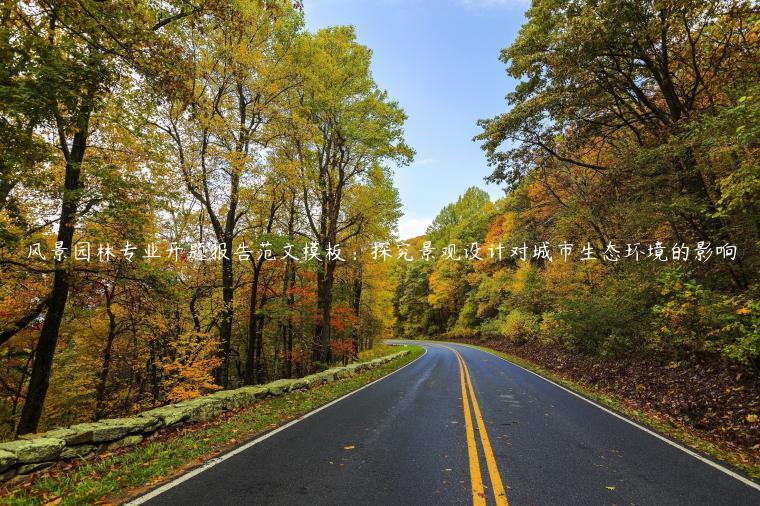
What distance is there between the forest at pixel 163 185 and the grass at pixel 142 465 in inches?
157

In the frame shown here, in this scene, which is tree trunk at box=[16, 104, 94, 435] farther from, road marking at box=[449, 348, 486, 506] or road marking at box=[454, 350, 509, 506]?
road marking at box=[454, 350, 509, 506]

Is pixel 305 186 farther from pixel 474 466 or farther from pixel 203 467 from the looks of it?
pixel 474 466

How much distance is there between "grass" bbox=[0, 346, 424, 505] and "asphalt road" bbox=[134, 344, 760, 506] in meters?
0.56

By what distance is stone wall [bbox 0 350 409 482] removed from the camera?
456cm

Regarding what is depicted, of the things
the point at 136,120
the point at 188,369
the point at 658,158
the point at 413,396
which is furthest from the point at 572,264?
the point at 136,120

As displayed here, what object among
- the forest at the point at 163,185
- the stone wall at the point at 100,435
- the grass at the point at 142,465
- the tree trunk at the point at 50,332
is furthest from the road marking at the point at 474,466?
the tree trunk at the point at 50,332

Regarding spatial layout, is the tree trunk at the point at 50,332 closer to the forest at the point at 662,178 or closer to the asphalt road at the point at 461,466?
the asphalt road at the point at 461,466

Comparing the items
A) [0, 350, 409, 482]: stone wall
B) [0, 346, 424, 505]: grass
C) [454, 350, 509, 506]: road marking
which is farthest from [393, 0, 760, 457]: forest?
[0, 350, 409, 482]: stone wall

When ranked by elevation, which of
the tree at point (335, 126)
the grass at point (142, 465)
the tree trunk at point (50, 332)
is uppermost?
the tree at point (335, 126)

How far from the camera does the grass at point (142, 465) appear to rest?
4191 millimetres

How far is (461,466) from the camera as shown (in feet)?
16.3

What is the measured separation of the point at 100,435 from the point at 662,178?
14.2 m

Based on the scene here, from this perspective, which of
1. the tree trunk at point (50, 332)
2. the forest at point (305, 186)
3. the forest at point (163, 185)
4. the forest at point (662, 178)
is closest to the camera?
the forest at point (163, 185)

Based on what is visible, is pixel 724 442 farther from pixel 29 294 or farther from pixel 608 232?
pixel 29 294
